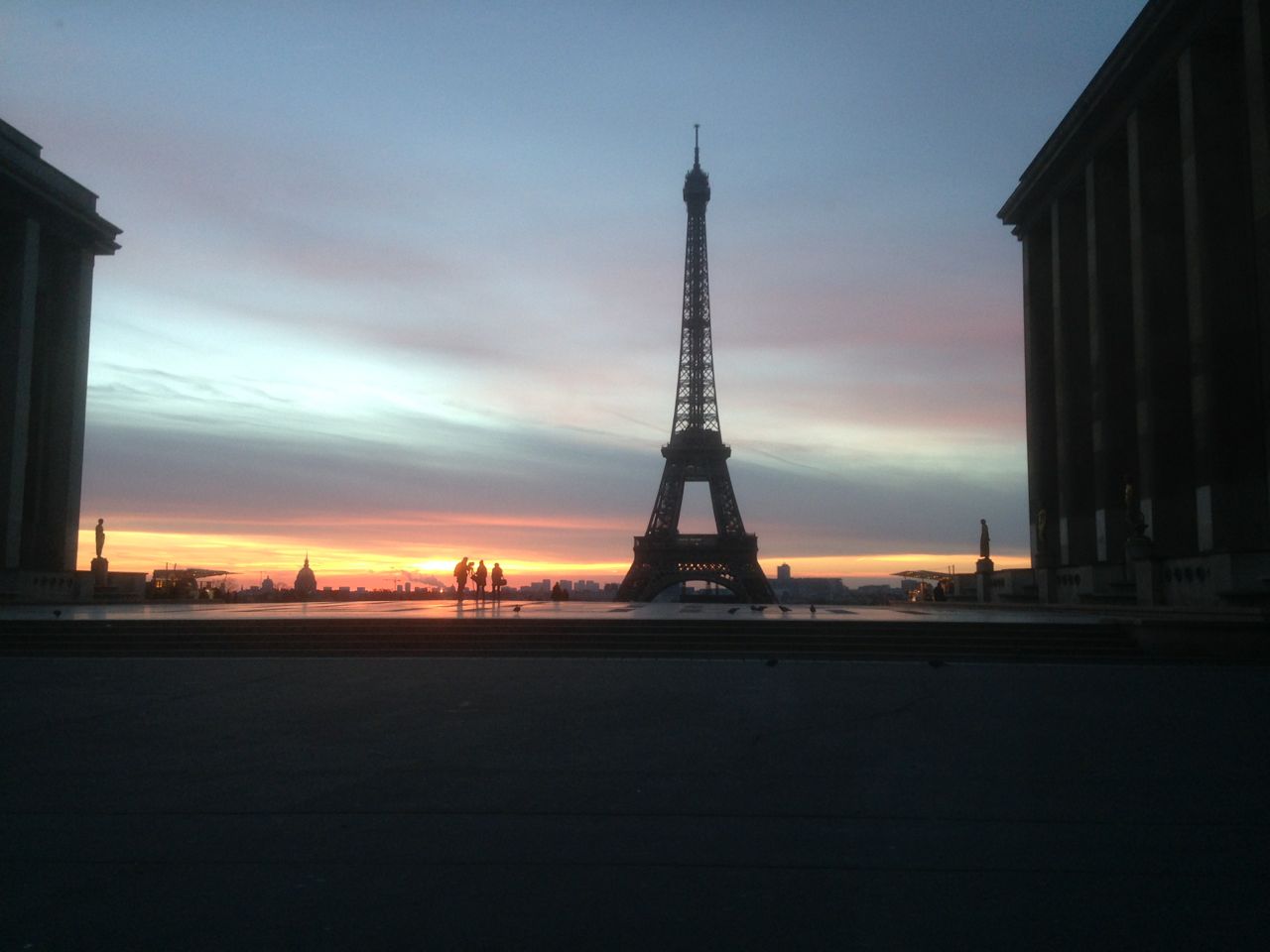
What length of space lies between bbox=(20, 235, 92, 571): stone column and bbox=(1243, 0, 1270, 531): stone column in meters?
42.3

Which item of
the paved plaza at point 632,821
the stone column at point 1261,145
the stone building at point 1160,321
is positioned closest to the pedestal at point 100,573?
the paved plaza at point 632,821

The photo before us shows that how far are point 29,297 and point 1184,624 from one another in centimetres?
4104

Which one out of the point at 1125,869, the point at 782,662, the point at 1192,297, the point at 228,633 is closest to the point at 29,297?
the point at 228,633

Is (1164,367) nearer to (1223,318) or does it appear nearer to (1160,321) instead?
(1160,321)

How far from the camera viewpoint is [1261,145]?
2598cm

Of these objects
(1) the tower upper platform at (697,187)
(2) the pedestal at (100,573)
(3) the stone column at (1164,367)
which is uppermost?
(1) the tower upper platform at (697,187)

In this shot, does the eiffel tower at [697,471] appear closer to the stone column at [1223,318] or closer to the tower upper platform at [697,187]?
the tower upper platform at [697,187]

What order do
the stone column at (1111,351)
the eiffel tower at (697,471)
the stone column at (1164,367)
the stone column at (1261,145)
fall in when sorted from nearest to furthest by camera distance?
the stone column at (1261,145)
the stone column at (1164,367)
the stone column at (1111,351)
the eiffel tower at (697,471)

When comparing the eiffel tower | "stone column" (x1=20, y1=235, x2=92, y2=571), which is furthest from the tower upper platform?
"stone column" (x1=20, y1=235, x2=92, y2=571)

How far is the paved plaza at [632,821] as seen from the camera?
14.8ft

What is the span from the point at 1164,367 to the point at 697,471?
47.0 m

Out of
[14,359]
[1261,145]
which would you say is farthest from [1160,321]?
[14,359]

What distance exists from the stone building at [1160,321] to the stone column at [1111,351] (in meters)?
0.06

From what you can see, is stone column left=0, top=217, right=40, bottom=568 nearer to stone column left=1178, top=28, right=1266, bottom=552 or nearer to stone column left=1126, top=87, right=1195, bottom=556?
stone column left=1126, top=87, right=1195, bottom=556
